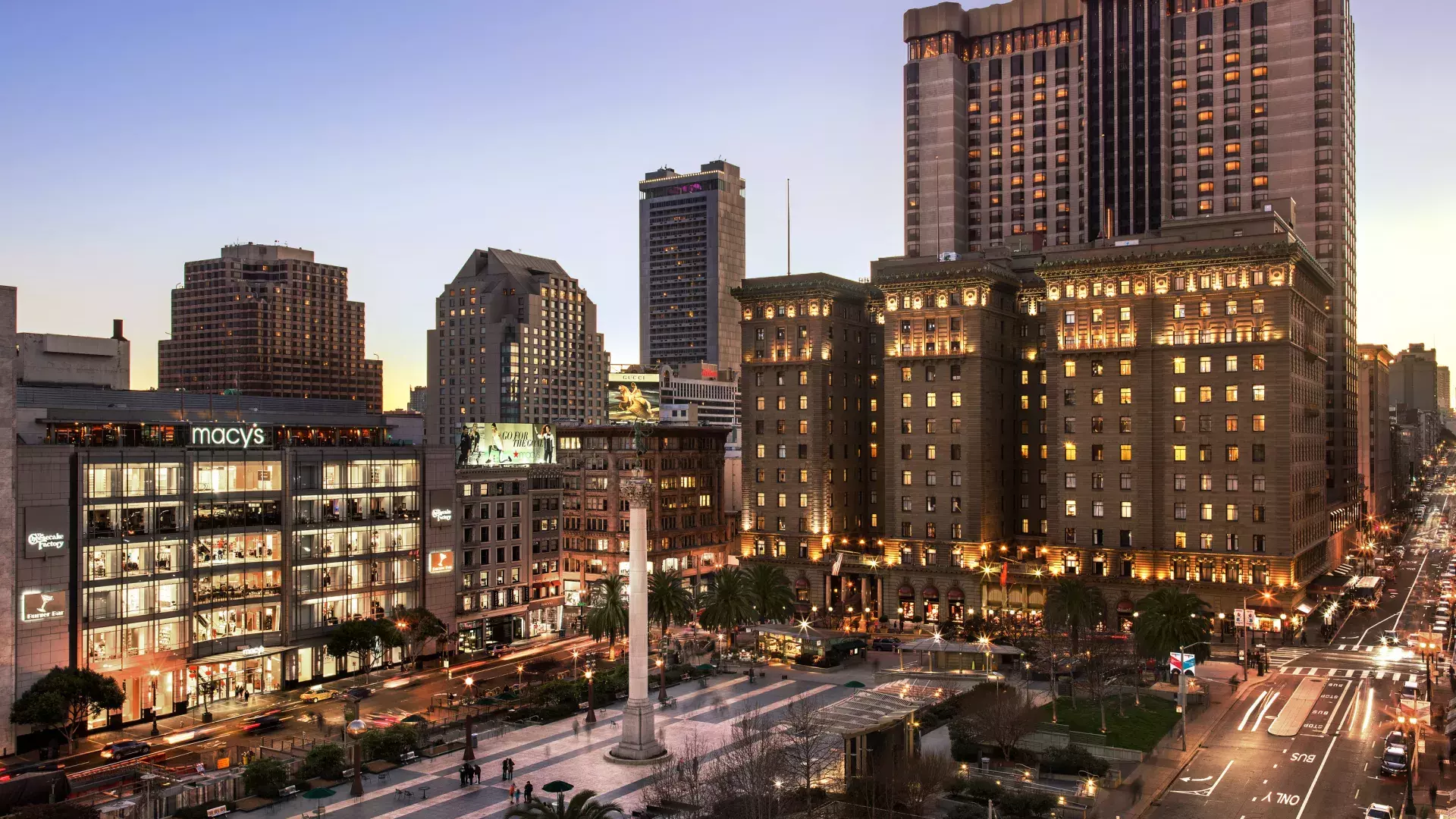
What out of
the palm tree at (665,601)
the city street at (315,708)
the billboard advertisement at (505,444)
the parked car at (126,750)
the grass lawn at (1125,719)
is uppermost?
the billboard advertisement at (505,444)

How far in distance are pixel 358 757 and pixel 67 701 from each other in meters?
28.7

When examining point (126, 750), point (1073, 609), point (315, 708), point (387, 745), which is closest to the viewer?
point (387, 745)

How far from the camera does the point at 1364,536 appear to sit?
19438cm

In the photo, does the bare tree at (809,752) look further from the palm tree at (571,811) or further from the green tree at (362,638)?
the green tree at (362,638)

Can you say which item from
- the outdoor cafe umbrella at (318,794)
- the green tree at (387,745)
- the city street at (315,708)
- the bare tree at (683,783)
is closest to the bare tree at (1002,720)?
the bare tree at (683,783)

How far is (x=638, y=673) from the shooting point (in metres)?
77.2

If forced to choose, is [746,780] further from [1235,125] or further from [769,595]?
[1235,125]

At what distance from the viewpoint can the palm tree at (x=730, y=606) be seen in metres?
112

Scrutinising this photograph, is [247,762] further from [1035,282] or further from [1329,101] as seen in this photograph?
[1329,101]

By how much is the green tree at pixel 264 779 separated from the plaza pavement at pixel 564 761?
4.39 feet

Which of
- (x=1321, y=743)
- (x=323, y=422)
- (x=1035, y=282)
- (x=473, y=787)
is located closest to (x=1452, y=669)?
(x=1321, y=743)

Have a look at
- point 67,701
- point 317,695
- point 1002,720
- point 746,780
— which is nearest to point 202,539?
point 317,695

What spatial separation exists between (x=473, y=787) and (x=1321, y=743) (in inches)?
2139

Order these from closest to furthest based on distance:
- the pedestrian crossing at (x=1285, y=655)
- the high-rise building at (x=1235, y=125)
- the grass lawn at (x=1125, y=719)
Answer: the grass lawn at (x=1125, y=719), the pedestrian crossing at (x=1285, y=655), the high-rise building at (x=1235, y=125)
